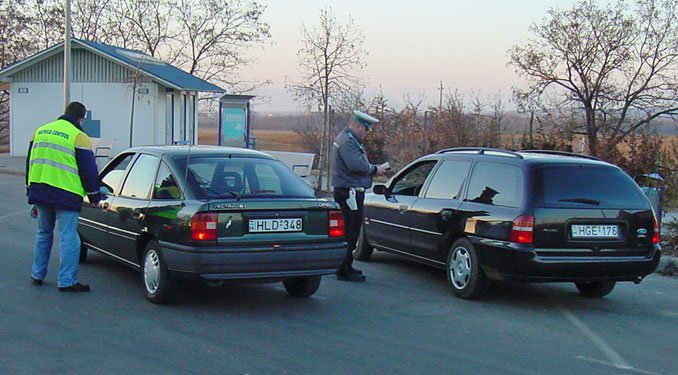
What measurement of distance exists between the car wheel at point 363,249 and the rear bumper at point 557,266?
8.99 ft

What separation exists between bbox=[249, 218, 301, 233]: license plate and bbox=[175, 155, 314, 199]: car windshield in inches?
12.2

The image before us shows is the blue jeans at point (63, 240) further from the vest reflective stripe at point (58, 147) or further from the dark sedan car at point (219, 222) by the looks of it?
the vest reflective stripe at point (58, 147)

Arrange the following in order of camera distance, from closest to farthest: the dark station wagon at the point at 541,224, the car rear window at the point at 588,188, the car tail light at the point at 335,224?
1. the car tail light at the point at 335,224
2. the dark station wagon at the point at 541,224
3. the car rear window at the point at 588,188

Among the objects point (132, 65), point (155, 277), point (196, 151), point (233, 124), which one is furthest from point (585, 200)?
point (132, 65)

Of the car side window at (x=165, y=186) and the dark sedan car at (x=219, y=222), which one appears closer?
the dark sedan car at (x=219, y=222)

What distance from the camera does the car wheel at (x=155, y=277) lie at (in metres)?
7.51

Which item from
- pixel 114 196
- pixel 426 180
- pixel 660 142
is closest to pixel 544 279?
pixel 426 180

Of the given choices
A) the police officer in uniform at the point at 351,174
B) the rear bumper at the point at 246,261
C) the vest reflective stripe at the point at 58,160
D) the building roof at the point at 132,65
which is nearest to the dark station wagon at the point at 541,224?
the police officer in uniform at the point at 351,174

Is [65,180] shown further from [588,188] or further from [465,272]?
[588,188]

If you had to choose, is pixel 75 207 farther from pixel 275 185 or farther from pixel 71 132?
pixel 275 185

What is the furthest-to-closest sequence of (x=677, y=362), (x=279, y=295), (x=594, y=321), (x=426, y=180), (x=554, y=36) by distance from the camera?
1. (x=554, y=36)
2. (x=426, y=180)
3. (x=279, y=295)
4. (x=594, y=321)
5. (x=677, y=362)

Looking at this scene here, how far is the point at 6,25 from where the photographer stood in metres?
41.4

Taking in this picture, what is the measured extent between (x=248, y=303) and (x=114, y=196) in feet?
6.06

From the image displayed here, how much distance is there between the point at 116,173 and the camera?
8.99 m
